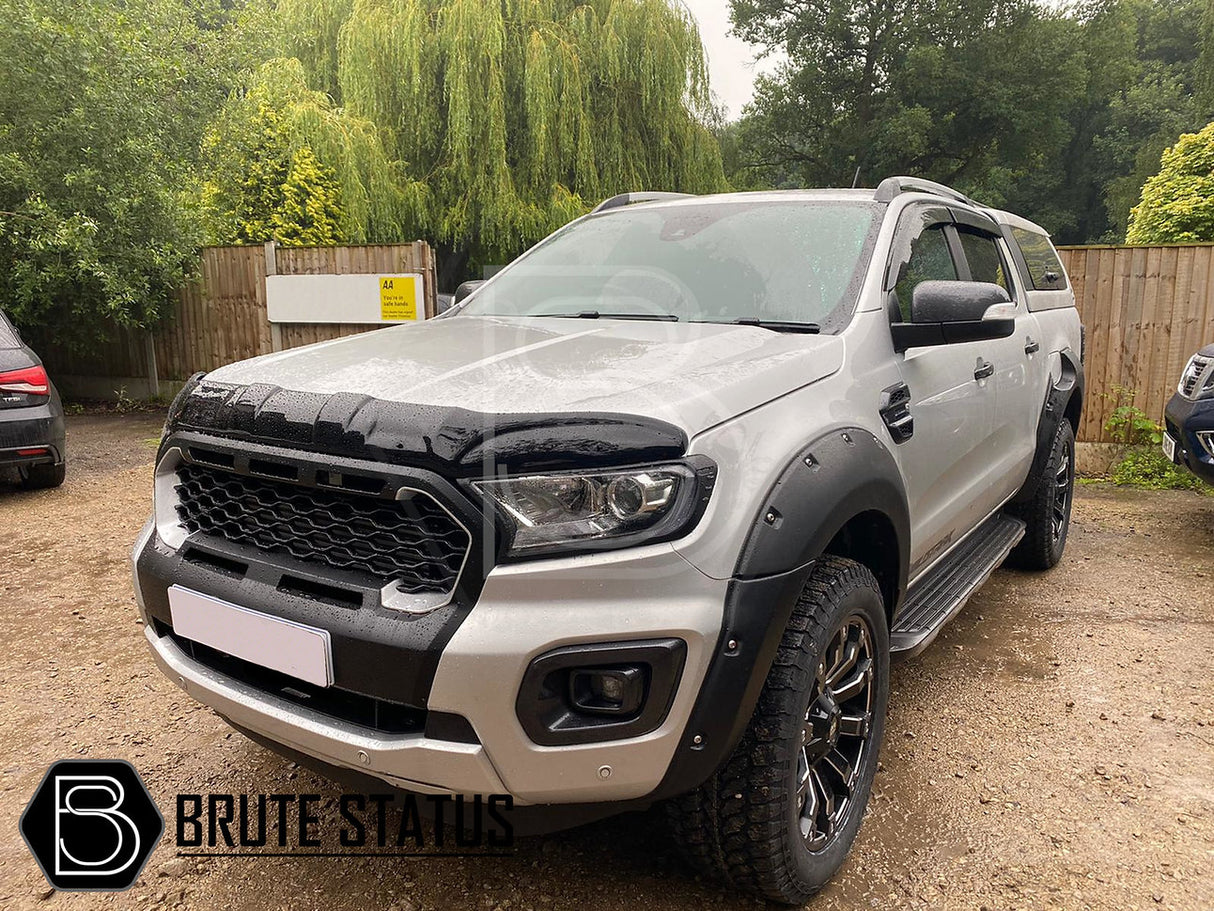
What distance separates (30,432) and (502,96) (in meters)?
7.83

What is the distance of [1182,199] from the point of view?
827 cm

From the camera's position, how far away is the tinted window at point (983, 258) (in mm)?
3676

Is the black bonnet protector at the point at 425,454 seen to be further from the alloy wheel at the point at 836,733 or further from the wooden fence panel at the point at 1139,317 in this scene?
the wooden fence panel at the point at 1139,317

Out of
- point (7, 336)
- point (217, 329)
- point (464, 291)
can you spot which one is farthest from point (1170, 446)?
point (217, 329)

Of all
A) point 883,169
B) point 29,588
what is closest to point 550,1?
point 29,588

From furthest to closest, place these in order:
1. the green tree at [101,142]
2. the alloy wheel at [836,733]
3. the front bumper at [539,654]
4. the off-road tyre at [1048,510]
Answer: the green tree at [101,142], the off-road tyre at [1048,510], the alloy wheel at [836,733], the front bumper at [539,654]

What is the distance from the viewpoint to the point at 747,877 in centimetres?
199

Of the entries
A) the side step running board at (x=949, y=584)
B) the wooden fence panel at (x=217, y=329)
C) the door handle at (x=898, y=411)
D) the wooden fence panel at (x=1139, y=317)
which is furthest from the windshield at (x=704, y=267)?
the wooden fence panel at (x=217, y=329)

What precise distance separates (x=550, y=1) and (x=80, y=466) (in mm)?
8758

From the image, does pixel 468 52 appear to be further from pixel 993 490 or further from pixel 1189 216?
pixel 993 490

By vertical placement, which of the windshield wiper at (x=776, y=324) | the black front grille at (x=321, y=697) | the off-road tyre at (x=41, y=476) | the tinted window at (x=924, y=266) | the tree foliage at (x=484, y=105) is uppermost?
the tree foliage at (x=484, y=105)

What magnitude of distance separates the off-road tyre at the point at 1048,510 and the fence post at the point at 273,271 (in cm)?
781

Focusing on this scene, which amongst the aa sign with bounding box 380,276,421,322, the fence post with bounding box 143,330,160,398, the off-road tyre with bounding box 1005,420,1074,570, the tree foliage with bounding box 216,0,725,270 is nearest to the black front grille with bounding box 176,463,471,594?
the off-road tyre with bounding box 1005,420,1074,570

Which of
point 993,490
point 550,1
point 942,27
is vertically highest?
point 942,27
